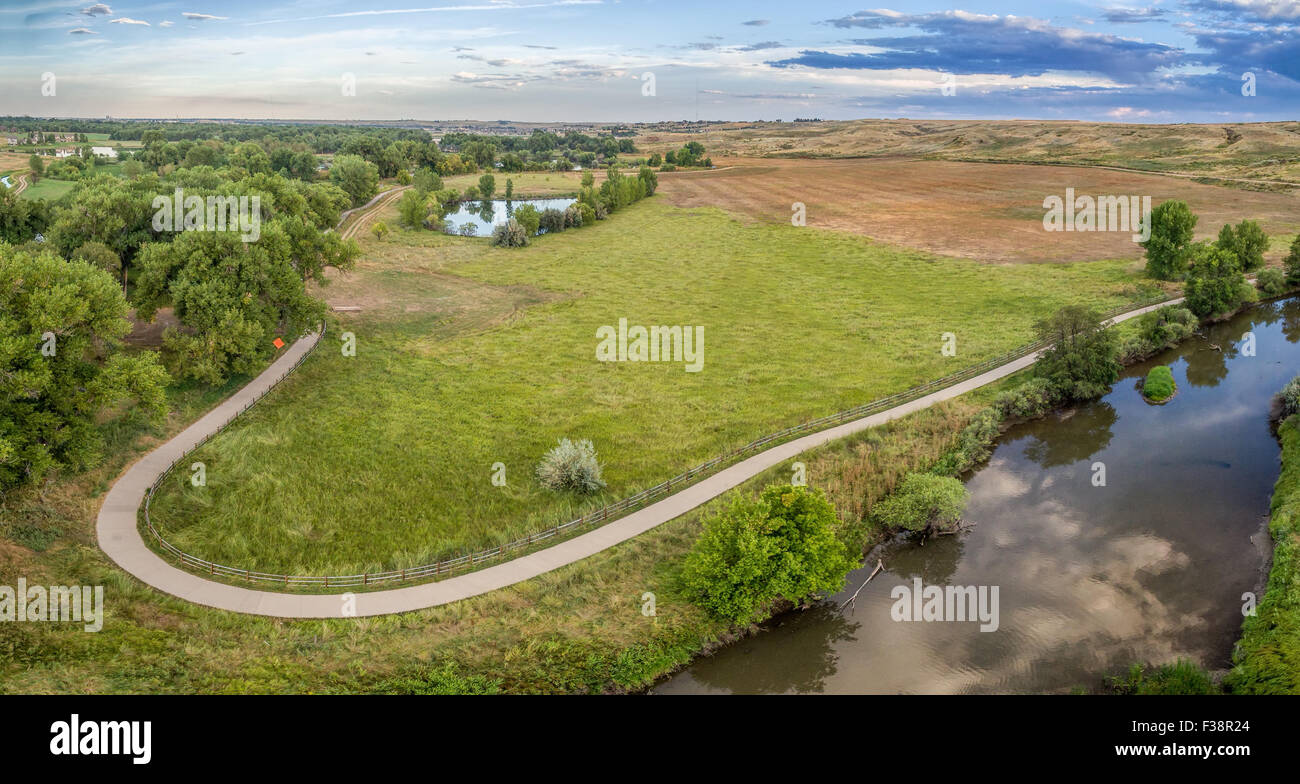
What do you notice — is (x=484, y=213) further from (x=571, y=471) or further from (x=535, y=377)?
(x=571, y=471)

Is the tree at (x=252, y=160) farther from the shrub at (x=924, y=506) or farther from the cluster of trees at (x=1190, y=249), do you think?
the cluster of trees at (x=1190, y=249)

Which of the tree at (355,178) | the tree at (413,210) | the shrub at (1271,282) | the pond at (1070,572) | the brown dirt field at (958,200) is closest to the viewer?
the pond at (1070,572)

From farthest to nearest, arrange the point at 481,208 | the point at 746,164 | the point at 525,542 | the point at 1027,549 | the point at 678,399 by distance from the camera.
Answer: the point at 746,164 → the point at 481,208 → the point at 678,399 → the point at 1027,549 → the point at 525,542

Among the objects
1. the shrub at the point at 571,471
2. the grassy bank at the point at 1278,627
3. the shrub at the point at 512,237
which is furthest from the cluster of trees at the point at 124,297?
the grassy bank at the point at 1278,627

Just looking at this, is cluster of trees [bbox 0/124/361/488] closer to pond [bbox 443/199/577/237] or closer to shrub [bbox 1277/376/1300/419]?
pond [bbox 443/199/577/237]

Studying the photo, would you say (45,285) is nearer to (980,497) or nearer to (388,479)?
(388,479)

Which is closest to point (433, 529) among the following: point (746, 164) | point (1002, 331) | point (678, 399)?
point (678, 399)

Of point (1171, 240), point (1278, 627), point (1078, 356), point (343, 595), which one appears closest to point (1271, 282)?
point (1171, 240)
